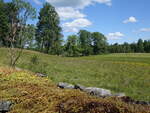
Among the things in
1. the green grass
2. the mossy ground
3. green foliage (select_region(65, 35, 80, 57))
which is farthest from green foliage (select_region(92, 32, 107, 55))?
the mossy ground

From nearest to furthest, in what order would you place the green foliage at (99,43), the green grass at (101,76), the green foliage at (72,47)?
the green grass at (101,76) < the green foliage at (72,47) < the green foliage at (99,43)

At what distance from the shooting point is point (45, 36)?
4359 cm

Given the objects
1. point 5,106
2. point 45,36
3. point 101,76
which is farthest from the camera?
point 45,36

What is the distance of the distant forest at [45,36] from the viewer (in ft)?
39.4

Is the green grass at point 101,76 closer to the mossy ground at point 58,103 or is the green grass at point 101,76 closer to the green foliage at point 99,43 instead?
the mossy ground at point 58,103

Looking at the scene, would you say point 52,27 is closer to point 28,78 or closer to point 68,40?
point 68,40

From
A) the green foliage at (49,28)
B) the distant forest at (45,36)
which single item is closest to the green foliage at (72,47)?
the distant forest at (45,36)

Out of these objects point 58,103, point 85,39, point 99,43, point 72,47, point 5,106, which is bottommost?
point 5,106

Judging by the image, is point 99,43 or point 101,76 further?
point 99,43

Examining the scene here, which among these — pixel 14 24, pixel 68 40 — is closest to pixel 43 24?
pixel 68 40

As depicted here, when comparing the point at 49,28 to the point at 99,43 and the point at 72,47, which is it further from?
the point at 99,43

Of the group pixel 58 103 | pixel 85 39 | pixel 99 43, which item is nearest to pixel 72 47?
pixel 85 39

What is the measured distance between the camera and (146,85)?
400 inches

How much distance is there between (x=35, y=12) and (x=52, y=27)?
3218cm
